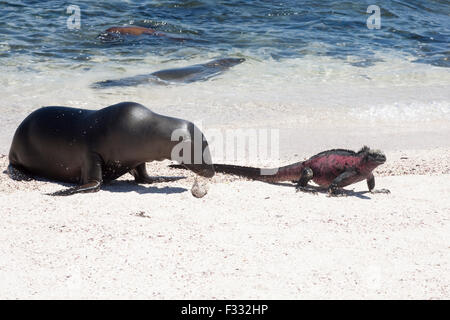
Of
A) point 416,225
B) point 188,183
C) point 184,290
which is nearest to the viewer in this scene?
point 184,290

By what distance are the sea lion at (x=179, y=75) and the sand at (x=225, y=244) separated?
4.85m

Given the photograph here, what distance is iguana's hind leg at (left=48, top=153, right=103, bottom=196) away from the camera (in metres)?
5.53

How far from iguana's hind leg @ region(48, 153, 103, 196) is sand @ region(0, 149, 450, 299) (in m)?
0.10

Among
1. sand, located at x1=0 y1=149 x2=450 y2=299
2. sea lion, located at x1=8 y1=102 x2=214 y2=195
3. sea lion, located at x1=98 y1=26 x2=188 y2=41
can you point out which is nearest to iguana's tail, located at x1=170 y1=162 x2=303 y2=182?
sand, located at x1=0 y1=149 x2=450 y2=299

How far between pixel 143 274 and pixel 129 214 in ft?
3.71

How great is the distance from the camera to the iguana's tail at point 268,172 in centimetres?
619

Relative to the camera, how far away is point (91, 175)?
573 cm

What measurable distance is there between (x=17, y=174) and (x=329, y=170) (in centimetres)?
272

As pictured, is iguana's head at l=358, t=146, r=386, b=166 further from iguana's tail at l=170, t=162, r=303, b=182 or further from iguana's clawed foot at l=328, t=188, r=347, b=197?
iguana's tail at l=170, t=162, r=303, b=182

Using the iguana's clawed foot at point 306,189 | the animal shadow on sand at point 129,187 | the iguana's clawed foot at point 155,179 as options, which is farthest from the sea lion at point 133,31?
the iguana's clawed foot at point 306,189

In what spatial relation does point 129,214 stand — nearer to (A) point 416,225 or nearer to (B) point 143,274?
(B) point 143,274

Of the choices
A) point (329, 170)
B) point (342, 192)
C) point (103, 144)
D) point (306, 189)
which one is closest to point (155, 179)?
point (103, 144)

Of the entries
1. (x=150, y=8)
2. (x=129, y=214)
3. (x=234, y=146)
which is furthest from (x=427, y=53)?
(x=129, y=214)
